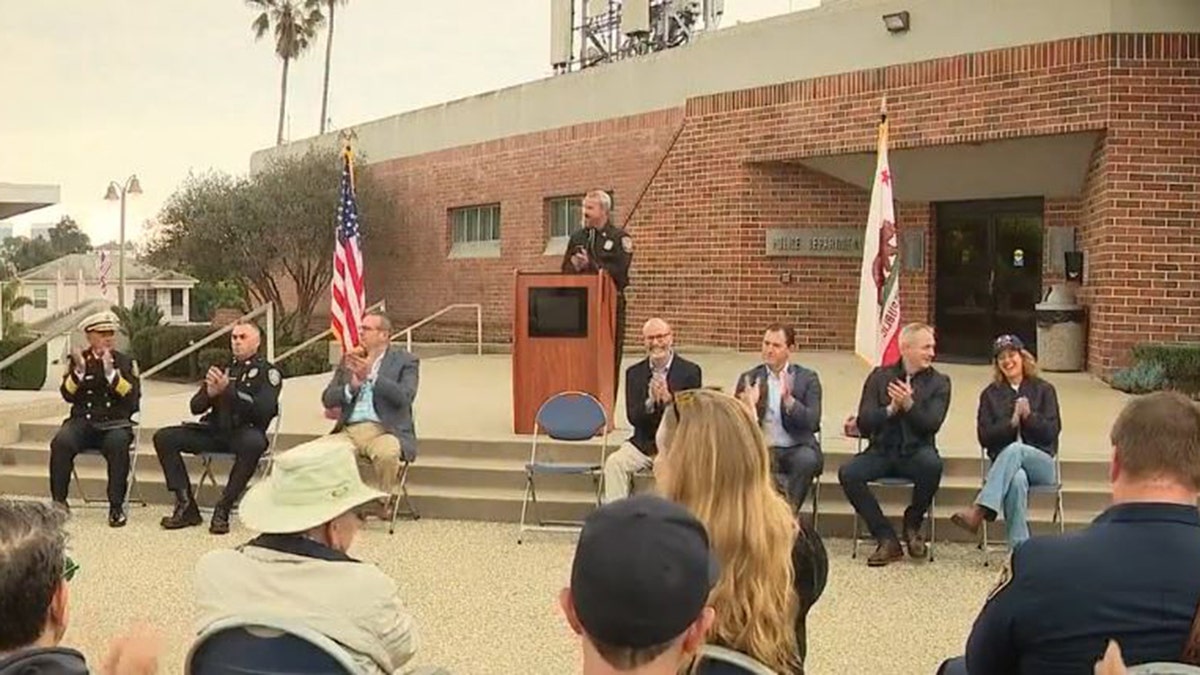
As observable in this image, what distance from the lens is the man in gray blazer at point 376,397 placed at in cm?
860

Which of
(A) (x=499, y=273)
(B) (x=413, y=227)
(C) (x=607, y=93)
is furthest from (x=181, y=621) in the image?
(B) (x=413, y=227)

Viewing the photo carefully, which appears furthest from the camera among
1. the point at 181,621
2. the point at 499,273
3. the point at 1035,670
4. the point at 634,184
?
the point at 499,273

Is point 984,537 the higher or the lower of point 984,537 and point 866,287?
the lower

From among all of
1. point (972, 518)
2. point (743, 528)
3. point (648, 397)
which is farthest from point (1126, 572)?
point (648, 397)

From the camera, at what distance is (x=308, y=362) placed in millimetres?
22312

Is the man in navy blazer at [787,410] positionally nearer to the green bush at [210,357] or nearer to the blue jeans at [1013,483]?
the blue jeans at [1013,483]

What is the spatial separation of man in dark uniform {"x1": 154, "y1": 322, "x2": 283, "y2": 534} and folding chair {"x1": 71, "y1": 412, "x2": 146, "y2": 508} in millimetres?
365

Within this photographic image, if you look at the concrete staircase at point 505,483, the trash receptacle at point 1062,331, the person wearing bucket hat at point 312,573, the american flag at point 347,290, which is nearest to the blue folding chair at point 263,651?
the person wearing bucket hat at point 312,573

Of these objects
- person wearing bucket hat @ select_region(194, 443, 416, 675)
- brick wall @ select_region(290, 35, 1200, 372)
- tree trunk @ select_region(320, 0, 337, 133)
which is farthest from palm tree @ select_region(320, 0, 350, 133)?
person wearing bucket hat @ select_region(194, 443, 416, 675)

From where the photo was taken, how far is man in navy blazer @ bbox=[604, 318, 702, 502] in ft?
26.1

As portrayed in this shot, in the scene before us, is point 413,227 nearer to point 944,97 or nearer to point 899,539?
point 944,97

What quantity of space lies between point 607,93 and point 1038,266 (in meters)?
7.49

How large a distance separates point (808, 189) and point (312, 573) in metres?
14.4

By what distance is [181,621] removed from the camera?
6.23 m
